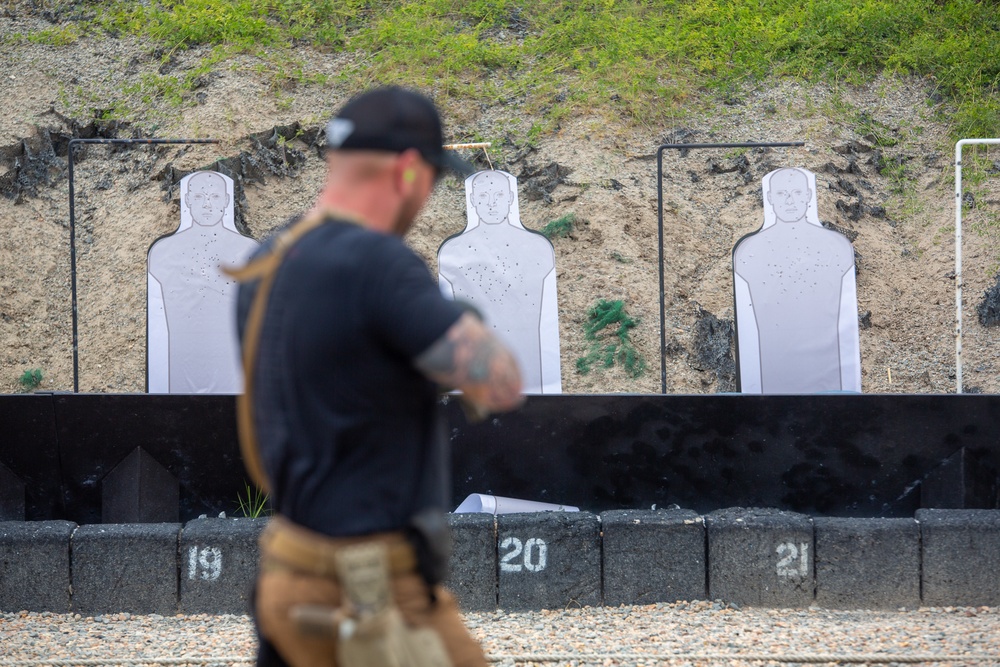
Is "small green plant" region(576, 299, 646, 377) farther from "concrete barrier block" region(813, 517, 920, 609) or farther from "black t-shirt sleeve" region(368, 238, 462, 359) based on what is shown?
"black t-shirt sleeve" region(368, 238, 462, 359)

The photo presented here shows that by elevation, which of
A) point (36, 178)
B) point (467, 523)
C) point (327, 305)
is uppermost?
point (36, 178)

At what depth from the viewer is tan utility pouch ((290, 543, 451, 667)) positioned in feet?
3.88

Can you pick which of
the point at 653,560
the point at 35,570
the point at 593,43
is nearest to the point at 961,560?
the point at 653,560

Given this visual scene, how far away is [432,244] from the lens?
7.08 metres

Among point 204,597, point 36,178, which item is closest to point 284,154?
point 36,178

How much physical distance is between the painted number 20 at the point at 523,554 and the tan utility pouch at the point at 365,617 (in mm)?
2215

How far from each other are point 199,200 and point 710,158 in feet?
12.3

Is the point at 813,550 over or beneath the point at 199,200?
beneath

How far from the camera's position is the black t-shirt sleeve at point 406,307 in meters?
1.14

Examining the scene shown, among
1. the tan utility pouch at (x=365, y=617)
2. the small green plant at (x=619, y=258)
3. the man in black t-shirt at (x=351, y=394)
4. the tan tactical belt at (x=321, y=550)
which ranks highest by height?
the small green plant at (x=619, y=258)

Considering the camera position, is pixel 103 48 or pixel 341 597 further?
pixel 103 48

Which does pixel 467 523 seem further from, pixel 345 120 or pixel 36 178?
pixel 36 178

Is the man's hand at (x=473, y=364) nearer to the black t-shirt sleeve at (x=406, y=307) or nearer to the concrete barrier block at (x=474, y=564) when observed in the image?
the black t-shirt sleeve at (x=406, y=307)

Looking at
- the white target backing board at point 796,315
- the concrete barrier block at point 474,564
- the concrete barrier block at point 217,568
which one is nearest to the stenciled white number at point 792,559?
the concrete barrier block at point 474,564
